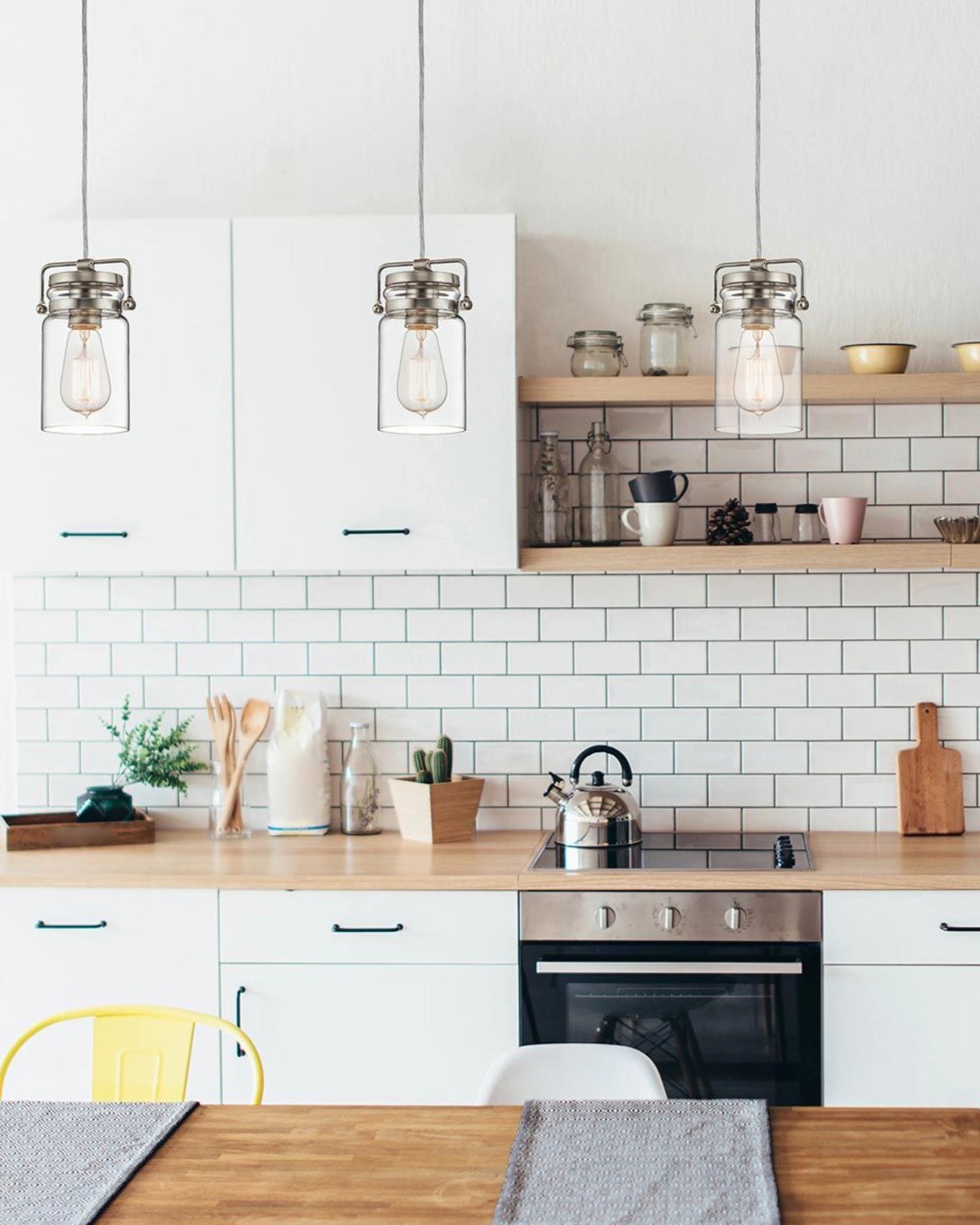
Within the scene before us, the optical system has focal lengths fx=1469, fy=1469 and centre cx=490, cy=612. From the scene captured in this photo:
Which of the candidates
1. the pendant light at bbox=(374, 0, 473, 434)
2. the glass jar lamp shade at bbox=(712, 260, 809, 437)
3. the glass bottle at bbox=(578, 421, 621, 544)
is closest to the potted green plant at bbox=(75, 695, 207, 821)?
the glass bottle at bbox=(578, 421, 621, 544)

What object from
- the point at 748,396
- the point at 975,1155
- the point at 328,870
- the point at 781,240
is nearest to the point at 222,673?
the point at 328,870

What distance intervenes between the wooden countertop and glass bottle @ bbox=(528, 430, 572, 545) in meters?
0.77

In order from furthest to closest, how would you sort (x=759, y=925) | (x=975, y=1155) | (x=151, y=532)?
(x=151, y=532) < (x=759, y=925) < (x=975, y=1155)

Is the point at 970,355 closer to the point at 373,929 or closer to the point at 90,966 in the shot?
the point at 373,929

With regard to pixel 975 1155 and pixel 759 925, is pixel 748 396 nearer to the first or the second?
pixel 975 1155

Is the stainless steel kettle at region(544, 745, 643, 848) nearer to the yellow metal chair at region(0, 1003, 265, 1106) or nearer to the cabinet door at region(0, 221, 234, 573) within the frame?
the cabinet door at region(0, 221, 234, 573)

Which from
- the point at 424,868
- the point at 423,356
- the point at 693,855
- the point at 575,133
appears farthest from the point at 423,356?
the point at 575,133

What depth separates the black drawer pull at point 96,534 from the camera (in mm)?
3588

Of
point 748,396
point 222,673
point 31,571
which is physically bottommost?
point 222,673

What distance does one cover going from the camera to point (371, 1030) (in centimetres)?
329

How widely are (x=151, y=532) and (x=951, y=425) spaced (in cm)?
205

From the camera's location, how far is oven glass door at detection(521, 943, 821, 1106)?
3.21 m

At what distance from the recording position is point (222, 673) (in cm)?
396

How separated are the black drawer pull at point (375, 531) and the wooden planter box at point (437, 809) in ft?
2.08
